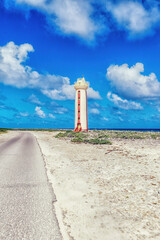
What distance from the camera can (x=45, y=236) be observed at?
11.0 feet

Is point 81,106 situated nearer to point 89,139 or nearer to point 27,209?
point 89,139

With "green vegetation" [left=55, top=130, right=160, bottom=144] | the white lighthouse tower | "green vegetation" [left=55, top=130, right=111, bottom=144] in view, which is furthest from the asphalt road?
the white lighthouse tower

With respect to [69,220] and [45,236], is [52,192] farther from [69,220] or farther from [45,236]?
[45,236]

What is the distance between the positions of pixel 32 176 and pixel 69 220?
404cm

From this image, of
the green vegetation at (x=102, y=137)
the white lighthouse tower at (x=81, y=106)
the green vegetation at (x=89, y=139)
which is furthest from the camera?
the white lighthouse tower at (x=81, y=106)

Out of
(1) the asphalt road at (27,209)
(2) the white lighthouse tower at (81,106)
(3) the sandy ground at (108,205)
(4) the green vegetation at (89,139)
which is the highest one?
(2) the white lighthouse tower at (81,106)

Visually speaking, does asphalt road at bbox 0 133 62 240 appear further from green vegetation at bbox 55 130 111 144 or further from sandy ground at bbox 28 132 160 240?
green vegetation at bbox 55 130 111 144

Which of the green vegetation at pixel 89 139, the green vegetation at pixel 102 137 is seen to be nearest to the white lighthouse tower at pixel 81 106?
the green vegetation at pixel 102 137

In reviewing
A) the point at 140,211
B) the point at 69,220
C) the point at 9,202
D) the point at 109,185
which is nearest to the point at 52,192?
the point at 9,202

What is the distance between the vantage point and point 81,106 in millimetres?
52531

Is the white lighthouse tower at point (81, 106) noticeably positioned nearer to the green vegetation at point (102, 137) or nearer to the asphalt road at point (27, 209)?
the green vegetation at point (102, 137)

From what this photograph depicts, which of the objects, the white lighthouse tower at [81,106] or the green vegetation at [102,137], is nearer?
the green vegetation at [102,137]

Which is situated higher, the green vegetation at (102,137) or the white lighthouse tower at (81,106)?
the white lighthouse tower at (81,106)

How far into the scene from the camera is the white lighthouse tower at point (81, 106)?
51844mm
